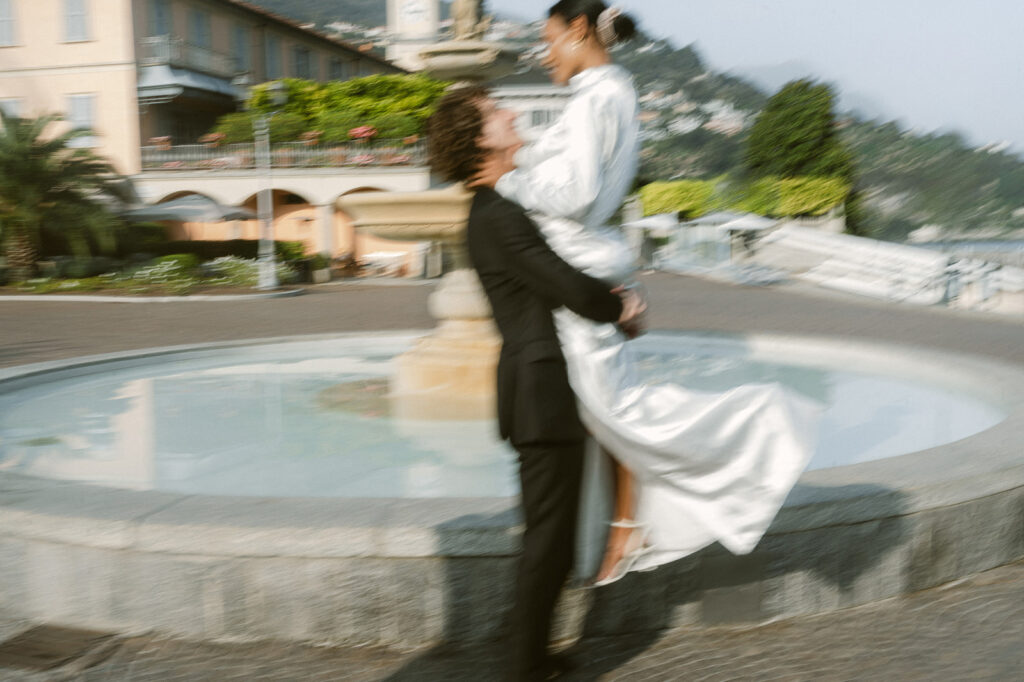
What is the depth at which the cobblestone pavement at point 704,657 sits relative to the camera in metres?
2.91

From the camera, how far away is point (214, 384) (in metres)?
7.84

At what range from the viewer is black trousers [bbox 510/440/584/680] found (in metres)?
2.56

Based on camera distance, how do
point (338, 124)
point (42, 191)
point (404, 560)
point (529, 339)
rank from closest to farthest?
point (529, 339) → point (404, 560) → point (42, 191) → point (338, 124)

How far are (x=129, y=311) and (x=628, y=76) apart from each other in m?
17.3

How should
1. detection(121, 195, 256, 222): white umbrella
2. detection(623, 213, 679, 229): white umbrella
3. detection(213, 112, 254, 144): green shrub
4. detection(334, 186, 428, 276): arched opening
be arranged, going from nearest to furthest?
detection(121, 195, 256, 222): white umbrella < detection(334, 186, 428, 276): arched opening < detection(623, 213, 679, 229): white umbrella < detection(213, 112, 254, 144): green shrub

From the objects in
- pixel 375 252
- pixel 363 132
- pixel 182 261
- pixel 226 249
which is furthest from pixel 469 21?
pixel 375 252

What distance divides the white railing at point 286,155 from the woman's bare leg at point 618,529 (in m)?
31.0

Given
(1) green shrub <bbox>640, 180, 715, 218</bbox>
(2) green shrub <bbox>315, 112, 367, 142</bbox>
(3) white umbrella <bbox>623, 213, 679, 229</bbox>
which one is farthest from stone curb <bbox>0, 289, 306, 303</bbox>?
(1) green shrub <bbox>640, 180, 715, 218</bbox>

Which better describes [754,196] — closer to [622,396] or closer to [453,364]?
[453,364]

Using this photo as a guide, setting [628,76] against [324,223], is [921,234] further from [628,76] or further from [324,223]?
[628,76]

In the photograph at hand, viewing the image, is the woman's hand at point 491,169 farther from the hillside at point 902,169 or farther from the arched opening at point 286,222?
the arched opening at point 286,222

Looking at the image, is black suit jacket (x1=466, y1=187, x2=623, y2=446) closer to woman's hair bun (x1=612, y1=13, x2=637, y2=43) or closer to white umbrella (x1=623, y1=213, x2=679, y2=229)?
woman's hair bun (x1=612, y1=13, x2=637, y2=43)

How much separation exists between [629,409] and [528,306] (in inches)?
16.8

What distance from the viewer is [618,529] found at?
2926mm
